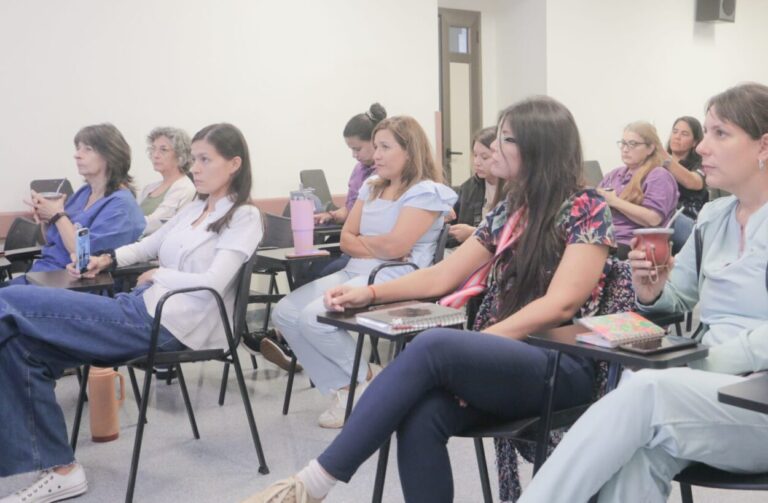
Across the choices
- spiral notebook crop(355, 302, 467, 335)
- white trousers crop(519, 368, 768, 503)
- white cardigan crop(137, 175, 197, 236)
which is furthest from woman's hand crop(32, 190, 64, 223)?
white trousers crop(519, 368, 768, 503)

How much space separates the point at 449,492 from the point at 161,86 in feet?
15.6

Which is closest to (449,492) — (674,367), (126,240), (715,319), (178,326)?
(674,367)

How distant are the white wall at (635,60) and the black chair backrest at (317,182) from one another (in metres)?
2.79

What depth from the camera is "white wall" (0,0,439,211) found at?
5332mm

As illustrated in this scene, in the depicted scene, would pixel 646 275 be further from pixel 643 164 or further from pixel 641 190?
pixel 643 164

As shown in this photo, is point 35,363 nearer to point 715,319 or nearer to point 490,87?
point 715,319

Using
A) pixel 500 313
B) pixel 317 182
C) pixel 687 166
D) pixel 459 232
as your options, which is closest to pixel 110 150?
pixel 459 232

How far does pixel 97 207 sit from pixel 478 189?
1.96 meters

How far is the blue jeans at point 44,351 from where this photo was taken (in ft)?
7.57

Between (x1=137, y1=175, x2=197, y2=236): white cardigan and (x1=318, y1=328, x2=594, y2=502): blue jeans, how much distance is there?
3092mm

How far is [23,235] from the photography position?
4.08 meters

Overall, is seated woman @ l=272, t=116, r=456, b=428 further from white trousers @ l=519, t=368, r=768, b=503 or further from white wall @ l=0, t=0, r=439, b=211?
white wall @ l=0, t=0, r=439, b=211

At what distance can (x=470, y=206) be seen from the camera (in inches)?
173

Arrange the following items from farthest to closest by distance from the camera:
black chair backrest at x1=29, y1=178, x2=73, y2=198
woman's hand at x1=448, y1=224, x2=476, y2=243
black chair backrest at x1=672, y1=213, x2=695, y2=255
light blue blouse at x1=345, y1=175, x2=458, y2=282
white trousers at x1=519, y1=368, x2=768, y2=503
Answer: black chair backrest at x1=29, y1=178, x2=73, y2=198 → black chair backrest at x1=672, y1=213, x2=695, y2=255 → woman's hand at x1=448, y1=224, x2=476, y2=243 → light blue blouse at x1=345, y1=175, x2=458, y2=282 → white trousers at x1=519, y1=368, x2=768, y2=503
